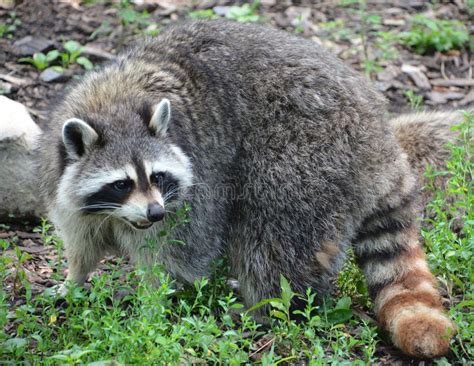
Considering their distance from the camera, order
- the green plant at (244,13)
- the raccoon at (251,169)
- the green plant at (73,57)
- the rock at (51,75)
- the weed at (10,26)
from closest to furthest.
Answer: the raccoon at (251,169) → the rock at (51,75) → the green plant at (73,57) → the weed at (10,26) → the green plant at (244,13)

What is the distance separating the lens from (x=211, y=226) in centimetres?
593

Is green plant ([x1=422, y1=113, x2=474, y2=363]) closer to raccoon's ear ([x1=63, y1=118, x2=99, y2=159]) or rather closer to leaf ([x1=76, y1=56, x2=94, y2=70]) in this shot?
raccoon's ear ([x1=63, y1=118, x2=99, y2=159])

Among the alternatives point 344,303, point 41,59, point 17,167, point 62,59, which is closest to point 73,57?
point 62,59

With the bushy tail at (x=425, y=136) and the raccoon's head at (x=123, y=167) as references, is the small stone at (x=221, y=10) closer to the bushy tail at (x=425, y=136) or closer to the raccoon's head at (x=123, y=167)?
the bushy tail at (x=425, y=136)

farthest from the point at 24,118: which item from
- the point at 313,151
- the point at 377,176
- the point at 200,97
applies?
the point at 377,176

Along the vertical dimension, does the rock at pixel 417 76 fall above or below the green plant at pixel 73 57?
below

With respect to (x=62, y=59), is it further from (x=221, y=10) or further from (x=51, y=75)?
(x=221, y=10)

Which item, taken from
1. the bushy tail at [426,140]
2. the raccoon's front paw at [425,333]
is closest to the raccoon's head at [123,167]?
the raccoon's front paw at [425,333]

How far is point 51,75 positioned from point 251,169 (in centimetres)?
358

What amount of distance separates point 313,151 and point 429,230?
132 centimetres

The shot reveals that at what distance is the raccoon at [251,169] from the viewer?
18.2ft

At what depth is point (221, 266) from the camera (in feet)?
20.2

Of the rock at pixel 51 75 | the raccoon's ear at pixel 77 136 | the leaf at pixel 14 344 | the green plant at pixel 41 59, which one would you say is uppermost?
the raccoon's ear at pixel 77 136

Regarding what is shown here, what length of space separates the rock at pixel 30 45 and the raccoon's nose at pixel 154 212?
14.7ft
